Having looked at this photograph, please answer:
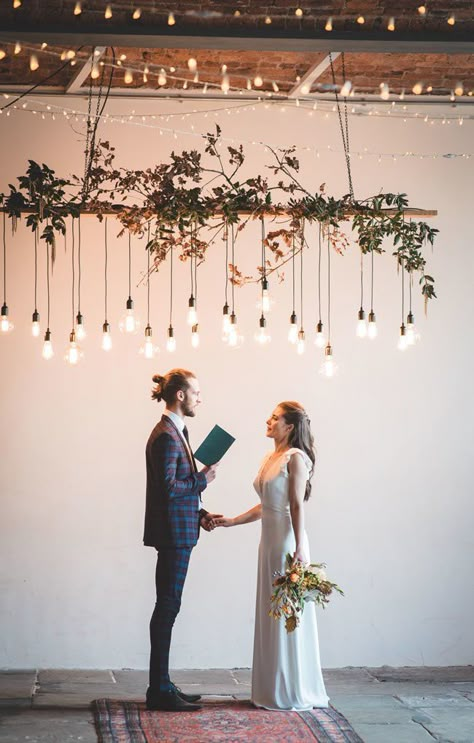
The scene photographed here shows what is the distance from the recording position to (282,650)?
5.87 metres

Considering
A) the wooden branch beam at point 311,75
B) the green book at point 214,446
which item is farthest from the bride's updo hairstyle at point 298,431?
the wooden branch beam at point 311,75

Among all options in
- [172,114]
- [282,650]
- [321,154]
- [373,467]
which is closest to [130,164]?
[172,114]

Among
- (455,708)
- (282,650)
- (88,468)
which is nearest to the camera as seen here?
(282,650)

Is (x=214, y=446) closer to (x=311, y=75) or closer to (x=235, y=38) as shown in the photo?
(x=235, y=38)

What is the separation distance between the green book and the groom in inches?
4.5

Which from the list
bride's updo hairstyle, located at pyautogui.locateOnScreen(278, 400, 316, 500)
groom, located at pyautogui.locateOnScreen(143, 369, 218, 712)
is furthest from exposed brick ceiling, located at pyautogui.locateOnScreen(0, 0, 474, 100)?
bride's updo hairstyle, located at pyautogui.locateOnScreen(278, 400, 316, 500)

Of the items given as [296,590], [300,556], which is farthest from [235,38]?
[296,590]

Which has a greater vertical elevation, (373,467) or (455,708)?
(373,467)

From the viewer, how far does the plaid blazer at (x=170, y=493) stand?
19.3 ft

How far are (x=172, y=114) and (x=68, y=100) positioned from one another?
698mm

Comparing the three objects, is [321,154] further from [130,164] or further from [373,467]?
[373,467]

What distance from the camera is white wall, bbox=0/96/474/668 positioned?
7164mm

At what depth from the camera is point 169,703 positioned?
590cm

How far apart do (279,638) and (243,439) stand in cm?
181
